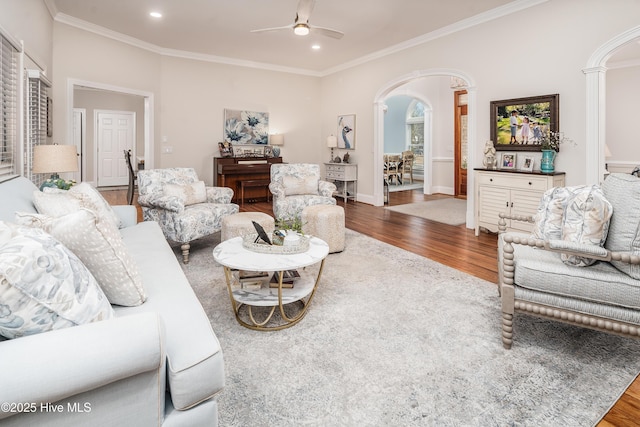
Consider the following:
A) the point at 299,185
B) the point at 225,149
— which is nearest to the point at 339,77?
the point at 225,149

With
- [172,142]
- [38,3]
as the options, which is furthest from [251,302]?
[172,142]

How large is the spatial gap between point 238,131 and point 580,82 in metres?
5.82

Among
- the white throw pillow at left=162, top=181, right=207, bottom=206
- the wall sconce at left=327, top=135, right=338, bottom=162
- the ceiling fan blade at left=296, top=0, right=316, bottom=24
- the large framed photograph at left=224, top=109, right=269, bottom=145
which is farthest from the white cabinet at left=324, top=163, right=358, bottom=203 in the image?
the ceiling fan blade at left=296, top=0, right=316, bottom=24

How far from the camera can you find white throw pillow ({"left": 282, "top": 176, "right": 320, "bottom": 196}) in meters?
5.09

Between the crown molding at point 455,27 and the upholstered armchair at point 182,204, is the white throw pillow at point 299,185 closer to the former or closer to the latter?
the upholstered armchair at point 182,204

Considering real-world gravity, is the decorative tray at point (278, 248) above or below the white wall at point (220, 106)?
below

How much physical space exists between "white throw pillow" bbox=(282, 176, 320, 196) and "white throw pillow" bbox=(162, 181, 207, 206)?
1.16 metres

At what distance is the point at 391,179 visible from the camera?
440 inches

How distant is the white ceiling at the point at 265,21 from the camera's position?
183 inches

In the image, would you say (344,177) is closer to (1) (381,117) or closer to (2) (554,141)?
(1) (381,117)

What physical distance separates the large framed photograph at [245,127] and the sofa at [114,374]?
6.65m

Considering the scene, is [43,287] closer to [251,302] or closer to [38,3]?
[251,302]

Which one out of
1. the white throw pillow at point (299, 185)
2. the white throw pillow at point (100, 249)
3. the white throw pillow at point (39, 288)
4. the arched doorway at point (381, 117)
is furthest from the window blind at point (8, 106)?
the arched doorway at point (381, 117)

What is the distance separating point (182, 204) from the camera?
12.1ft
